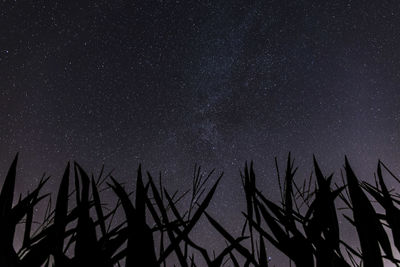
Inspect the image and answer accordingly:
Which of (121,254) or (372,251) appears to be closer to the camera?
(372,251)

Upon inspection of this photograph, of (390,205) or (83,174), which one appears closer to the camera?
(83,174)

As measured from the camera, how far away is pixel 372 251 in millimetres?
287

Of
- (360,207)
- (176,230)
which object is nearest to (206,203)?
(176,230)

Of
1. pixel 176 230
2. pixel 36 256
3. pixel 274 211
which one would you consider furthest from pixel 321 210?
pixel 36 256

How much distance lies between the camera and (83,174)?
1.01 ft

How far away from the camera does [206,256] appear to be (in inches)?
15.0

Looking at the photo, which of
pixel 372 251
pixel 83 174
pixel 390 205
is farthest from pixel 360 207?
pixel 83 174

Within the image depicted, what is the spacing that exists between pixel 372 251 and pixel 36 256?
1.03 ft

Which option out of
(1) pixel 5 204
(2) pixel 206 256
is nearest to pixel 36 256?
(1) pixel 5 204

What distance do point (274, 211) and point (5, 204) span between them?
0.30 meters

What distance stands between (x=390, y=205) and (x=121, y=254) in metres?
0.34

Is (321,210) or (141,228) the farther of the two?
(321,210)

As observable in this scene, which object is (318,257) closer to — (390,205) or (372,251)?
(372,251)

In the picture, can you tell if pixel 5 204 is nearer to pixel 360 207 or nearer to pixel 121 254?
pixel 121 254
